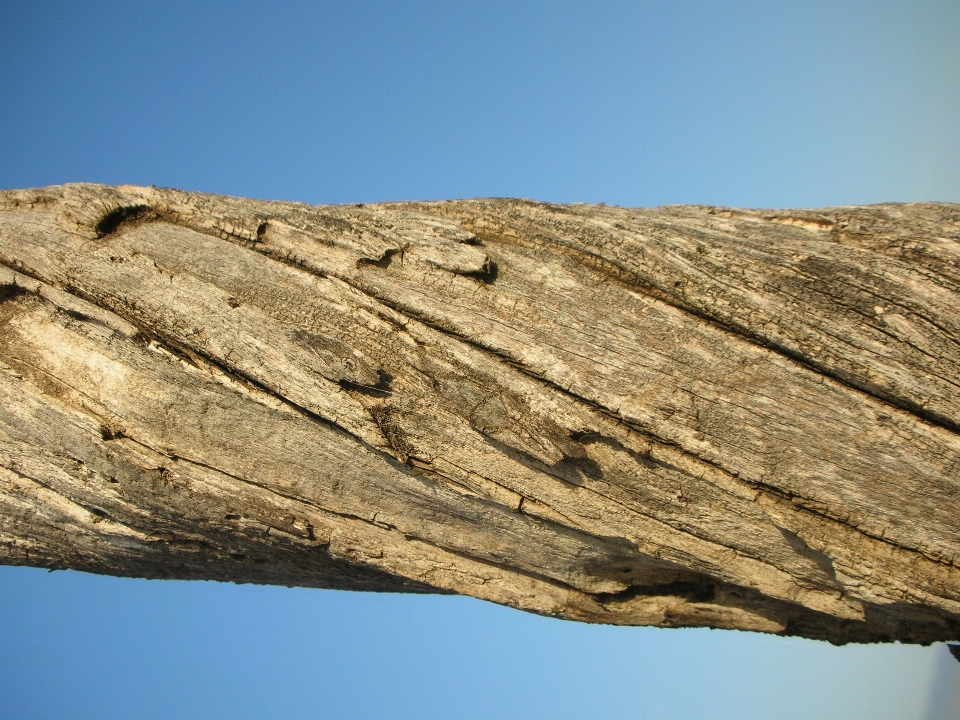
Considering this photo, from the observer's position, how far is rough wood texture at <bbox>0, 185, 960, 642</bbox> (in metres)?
12.4

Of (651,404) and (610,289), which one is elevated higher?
(610,289)

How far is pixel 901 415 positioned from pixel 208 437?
13.0m

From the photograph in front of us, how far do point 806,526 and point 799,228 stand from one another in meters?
6.27

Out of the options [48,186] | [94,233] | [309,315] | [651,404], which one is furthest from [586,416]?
[48,186]

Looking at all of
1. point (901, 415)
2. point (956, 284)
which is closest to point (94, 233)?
point (901, 415)

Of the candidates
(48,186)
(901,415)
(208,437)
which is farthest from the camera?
(48,186)

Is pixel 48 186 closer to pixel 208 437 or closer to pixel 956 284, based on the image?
pixel 208 437

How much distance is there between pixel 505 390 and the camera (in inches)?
499

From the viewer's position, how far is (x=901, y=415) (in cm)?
1231

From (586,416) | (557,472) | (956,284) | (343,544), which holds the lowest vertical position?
(343,544)

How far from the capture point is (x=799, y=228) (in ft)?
47.6

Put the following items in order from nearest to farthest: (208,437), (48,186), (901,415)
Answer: (901,415) → (208,437) → (48,186)

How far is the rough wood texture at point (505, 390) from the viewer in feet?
40.7

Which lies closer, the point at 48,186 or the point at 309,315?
the point at 309,315
